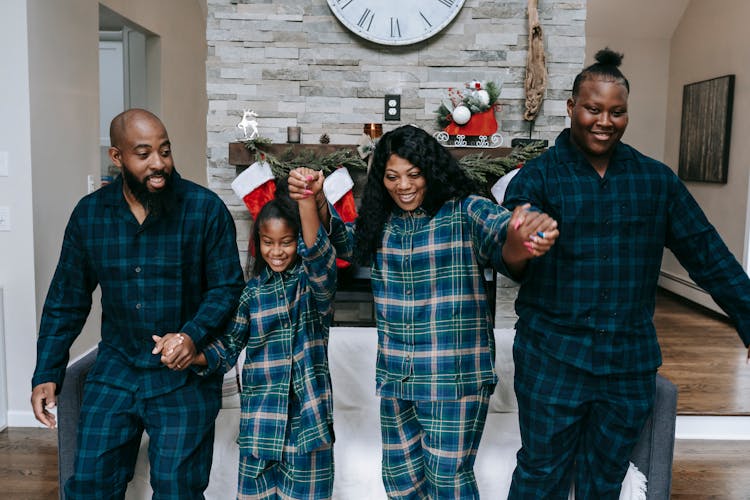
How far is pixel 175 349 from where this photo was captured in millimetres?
1368

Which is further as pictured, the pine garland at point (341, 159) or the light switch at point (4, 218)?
the pine garland at point (341, 159)

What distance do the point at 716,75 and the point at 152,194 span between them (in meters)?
5.12

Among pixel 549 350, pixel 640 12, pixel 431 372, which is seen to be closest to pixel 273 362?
pixel 431 372

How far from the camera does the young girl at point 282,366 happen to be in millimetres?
1517

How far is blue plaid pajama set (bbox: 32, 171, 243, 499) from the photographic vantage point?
1453 millimetres

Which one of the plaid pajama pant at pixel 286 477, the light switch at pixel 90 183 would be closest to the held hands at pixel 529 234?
the plaid pajama pant at pixel 286 477

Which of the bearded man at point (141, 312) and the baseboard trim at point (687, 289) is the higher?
the bearded man at point (141, 312)

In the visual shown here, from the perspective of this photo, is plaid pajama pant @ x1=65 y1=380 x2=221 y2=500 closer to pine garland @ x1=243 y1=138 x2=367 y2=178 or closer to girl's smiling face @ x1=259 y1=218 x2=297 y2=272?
girl's smiling face @ x1=259 y1=218 x2=297 y2=272

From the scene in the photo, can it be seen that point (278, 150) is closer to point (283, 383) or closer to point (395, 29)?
point (395, 29)

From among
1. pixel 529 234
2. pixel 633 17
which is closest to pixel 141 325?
pixel 529 234

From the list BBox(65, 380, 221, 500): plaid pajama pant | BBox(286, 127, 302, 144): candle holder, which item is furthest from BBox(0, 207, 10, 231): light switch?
BBox(65, 380, 221, 500): plaid pajama pant

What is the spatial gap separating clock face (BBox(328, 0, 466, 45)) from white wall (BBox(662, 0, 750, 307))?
2.74 metres

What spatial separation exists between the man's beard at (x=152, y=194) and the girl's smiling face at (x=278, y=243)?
8.6 inches

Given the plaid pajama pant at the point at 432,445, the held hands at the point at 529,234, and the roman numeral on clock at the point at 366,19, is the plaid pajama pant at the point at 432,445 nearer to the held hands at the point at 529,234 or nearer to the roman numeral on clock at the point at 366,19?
the held hands at the point at 529,234
